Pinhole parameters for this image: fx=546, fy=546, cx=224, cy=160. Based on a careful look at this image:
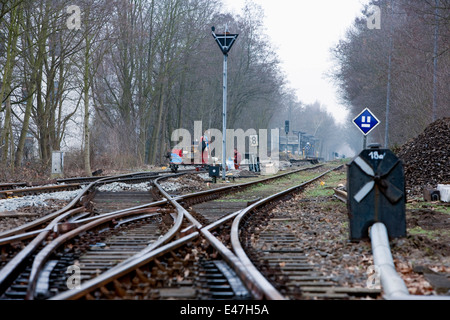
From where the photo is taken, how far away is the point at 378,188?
7.27 metres

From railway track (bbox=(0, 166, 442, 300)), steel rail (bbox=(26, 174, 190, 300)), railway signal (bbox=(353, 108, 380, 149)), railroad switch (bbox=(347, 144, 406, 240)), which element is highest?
railway signal (bbox=(353, 108, 380, 149))

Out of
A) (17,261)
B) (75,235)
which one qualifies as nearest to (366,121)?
(75,235)

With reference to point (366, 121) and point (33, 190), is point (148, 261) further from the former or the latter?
point (366, 121)

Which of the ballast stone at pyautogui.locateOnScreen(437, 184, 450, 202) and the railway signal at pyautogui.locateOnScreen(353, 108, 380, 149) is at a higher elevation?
the railway signal at pyautogui.locateOnScreen(353, 108, 380, 149)

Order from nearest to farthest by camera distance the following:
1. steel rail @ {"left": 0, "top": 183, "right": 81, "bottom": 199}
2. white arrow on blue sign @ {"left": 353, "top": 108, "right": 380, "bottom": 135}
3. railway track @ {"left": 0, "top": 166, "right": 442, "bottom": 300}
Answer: railway track @ {"left": 0, "top": 166, "right": 442, "bottom": 300}, steel rail @ {"left": 0, "top": 183, "right": 81, "bottom": 199}, white arrow on blue sign @ {"left": 353, "top": 108, "right": 380, "bottom": 135}

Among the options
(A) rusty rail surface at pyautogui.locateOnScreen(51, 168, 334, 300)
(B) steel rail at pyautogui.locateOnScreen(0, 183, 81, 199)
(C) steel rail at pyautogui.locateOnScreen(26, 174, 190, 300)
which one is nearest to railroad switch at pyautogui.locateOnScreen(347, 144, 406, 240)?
(A) rusty rail surface at pyautogui.locateOnScreen(51, 168, 334, 300)

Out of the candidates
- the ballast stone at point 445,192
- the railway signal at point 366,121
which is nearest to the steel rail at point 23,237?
the ballast stone at point 445,192

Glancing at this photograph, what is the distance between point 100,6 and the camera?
82.1ft

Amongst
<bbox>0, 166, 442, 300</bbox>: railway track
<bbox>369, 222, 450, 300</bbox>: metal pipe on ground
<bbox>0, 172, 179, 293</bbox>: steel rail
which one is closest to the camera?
<bbox>369, 222, 450, 300</bbox>: metal pipe on ground

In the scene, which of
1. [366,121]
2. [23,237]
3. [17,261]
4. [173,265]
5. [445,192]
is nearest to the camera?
[17,261]

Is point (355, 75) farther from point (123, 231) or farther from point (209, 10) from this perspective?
point (123, 231)

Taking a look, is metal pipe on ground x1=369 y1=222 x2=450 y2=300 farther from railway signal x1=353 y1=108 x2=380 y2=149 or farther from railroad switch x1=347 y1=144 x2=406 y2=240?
railway signal x1=353 y1=108 x2=380 y2=149

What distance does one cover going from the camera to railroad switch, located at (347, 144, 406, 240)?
725 cm
